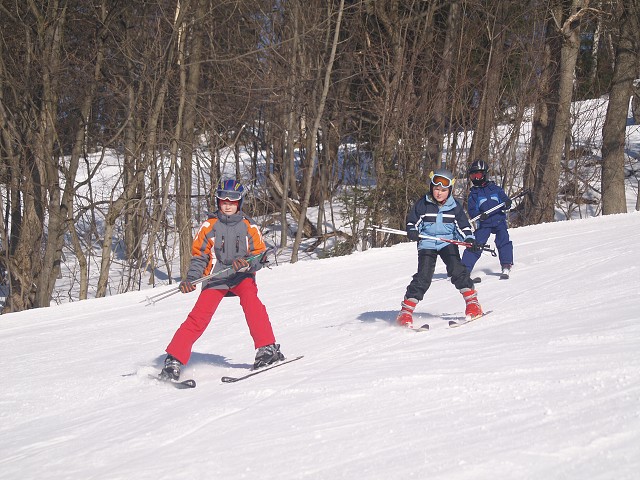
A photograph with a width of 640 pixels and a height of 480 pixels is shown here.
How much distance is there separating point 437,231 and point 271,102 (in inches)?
539

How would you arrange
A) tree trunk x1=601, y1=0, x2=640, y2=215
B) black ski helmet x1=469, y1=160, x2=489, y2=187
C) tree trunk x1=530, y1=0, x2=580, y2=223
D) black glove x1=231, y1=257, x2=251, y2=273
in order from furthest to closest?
tree trunk x1=530, y1=0, x2=580, y2=223
tree trunk x1=601, y1=0, x2=640, y2=215
black ski helmet x1=469, y1=160, x2=489, y2=187
black glove x1=231, y1=257, x2=251, y2=273

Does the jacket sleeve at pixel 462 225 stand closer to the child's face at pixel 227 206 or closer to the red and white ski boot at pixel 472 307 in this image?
the red and white ski boot at pixel 472 307

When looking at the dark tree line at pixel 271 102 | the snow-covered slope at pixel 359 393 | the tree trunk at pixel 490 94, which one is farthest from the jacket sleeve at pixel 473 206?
the tree trunk at pixel 490 94

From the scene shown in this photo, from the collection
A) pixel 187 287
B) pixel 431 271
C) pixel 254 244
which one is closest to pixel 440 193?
pixel 431 271

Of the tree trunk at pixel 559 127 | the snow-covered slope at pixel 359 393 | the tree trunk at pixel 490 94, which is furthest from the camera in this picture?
the tree trunk at pixel 490 94

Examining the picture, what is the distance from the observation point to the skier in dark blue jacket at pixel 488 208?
10938mm

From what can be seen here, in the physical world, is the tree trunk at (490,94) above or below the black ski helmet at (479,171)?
above

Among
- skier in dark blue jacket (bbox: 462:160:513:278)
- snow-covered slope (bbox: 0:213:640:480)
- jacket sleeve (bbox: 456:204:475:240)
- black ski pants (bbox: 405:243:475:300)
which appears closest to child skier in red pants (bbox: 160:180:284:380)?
snow-covered slope (bbox: 0:213:640:480)

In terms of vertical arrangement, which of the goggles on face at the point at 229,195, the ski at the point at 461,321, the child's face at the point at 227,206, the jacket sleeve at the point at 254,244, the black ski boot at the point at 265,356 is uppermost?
the goggles on face at the point at 229,195

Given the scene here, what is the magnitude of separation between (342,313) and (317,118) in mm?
10852

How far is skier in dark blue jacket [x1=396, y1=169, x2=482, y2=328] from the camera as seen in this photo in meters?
7.88

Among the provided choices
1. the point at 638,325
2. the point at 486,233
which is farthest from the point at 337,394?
the point at 486,233

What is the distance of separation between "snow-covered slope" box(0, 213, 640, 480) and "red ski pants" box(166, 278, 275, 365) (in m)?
0.36

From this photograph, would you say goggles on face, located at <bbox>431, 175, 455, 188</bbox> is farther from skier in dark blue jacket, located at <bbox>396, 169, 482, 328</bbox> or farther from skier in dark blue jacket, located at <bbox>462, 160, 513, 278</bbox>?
skier in dark blue jacket, located at <bbox>462, 160, 513, 278</bbox>
